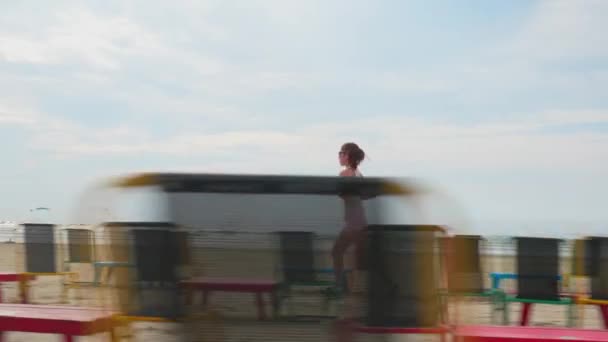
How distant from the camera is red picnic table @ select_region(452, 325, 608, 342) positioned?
10.0 ft

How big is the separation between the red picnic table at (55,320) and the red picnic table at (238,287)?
1.59 ft

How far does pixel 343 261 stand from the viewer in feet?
8.28

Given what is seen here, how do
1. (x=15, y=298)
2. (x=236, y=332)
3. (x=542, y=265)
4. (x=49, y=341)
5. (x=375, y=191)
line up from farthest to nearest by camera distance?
1. (x=15, y=298)
2. (x=542, y=265)
3. (x=49, y=341)
4. (x=236, y=332)
5. (x=375, y=191)

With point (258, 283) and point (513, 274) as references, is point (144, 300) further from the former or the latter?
point (513, 274)

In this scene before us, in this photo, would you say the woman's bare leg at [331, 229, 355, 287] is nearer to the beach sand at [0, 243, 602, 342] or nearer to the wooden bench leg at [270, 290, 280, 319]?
the beach sand at [0, 243, 602, 342]

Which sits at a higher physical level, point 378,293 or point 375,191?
point 375,191

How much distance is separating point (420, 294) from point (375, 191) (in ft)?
1.40

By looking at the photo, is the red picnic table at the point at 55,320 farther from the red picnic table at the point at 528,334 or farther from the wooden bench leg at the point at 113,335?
the red picnic table at the point at 528,334

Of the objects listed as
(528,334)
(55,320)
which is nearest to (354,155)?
(528,334)

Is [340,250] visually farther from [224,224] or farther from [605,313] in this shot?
[605,313]

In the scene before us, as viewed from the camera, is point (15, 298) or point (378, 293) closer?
point (378, 293)

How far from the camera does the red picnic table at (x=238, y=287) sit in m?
2.54

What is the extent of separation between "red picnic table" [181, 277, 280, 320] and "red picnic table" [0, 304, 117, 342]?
49cm

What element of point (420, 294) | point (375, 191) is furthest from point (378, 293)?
point (375, 191)
